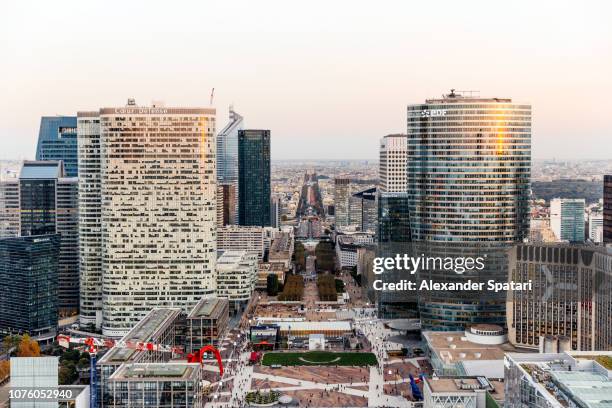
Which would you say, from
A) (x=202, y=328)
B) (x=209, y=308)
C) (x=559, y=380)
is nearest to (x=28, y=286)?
(x=209, y=308)

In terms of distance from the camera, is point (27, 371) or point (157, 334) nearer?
point (27, 371)

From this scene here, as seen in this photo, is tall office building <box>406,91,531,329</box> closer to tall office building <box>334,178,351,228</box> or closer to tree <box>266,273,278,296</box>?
tree <box>266,273,278,296</box>

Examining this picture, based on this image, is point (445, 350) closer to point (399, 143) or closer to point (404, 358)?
point (404, 358)

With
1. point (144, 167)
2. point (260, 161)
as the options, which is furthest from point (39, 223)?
point (260, 161)

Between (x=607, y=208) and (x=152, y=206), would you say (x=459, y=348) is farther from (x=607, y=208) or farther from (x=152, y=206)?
(x=152, y=206)

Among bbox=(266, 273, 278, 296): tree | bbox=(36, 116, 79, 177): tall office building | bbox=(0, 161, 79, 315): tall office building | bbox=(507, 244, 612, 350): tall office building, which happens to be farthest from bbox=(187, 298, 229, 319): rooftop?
bbox=(36, 116, 79, 177): tall office building
